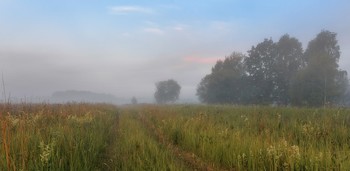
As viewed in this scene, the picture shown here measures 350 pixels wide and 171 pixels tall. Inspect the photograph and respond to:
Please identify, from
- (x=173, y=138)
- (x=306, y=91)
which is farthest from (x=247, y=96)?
(x=173, y=138)

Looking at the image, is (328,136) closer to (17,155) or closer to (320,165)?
(320,165)

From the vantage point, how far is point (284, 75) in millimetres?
46250

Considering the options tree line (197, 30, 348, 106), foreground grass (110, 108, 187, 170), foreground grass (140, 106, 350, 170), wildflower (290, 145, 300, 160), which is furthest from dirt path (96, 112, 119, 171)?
tree line (197, 30, 348, 106)

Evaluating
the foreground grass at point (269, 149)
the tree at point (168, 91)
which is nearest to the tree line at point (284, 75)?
the foreground grass at point (269, 149)

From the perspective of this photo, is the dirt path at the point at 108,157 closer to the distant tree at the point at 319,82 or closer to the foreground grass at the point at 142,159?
the foreground grass at the point at 142,159

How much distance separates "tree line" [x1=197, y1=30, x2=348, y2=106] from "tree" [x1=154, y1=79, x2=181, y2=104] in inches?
2028

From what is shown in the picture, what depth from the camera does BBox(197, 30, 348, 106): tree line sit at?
38.7 m

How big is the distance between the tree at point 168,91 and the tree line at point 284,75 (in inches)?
2028

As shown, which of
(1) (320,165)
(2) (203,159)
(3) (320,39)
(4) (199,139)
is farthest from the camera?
(3) (320,39)

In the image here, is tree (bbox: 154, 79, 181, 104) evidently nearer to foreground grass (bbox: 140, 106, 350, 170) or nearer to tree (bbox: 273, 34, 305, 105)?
tree (bbox: 273, 34, 305, 105)

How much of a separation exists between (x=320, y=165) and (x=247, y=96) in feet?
153

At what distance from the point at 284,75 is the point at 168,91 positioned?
69933mm

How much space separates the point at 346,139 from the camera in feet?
25.5

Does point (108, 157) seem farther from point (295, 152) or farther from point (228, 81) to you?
point (228, 81)
